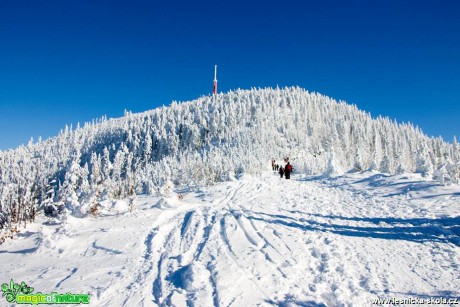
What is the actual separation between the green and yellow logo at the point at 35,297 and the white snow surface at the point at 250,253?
0.53ft

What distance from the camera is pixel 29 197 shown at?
40.9 ft

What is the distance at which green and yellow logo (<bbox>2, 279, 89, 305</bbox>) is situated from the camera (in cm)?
571

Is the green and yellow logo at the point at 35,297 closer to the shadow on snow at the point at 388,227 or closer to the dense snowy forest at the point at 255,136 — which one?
the shadow on snow at the point at 388,227

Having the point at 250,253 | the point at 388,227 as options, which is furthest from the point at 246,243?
the point at 388,227

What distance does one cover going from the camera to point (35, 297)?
19.6 ft

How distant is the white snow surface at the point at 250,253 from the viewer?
5.66m

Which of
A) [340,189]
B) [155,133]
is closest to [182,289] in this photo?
[340,189]

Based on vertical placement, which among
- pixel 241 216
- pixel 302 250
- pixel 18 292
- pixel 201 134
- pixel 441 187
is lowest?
pixel 18 292

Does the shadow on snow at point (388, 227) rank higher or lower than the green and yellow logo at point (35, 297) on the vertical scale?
higher

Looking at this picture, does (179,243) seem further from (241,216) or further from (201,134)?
(201,134)

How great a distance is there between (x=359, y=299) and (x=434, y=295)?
4.53 feet

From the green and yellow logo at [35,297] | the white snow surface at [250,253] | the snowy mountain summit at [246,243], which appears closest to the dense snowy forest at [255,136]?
the snowy mountain summit at [246,243]

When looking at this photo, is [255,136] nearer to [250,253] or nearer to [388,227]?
[388,227]

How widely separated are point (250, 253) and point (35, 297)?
456cm
